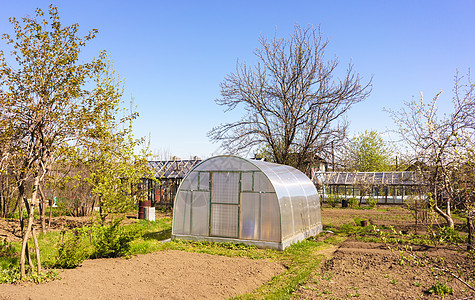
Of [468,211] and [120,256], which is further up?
[468,211]

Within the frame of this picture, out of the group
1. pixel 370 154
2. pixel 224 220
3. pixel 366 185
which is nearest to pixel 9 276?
pixel 224 220

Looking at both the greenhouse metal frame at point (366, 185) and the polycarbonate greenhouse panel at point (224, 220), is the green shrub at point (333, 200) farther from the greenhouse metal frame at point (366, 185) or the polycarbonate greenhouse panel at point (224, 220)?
the polycarbonate greenhouse panel at point (224, 220)

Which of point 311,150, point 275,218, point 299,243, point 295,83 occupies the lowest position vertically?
point 299,243

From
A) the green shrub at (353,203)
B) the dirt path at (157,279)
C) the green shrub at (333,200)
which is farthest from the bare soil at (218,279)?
the green shrub at (333,200)

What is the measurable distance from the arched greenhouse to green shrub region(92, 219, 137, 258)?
10.7 feet

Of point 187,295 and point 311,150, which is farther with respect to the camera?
point 311,150

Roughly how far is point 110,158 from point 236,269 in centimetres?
716

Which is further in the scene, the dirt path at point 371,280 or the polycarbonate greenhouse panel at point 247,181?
the polycarbonate greenhouse panel at point 247,181

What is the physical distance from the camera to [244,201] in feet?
39.2

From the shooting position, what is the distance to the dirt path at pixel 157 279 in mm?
6285

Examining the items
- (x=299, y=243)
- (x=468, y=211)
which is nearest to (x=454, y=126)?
(x=299, y=243)

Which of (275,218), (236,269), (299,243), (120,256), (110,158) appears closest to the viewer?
(236,269)

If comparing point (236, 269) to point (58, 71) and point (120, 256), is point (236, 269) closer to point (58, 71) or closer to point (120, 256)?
point (120, 256)

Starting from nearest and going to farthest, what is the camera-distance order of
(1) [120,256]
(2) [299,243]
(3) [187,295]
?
(3) [187,295] → (1) [120,256] → (2) [299,243]
